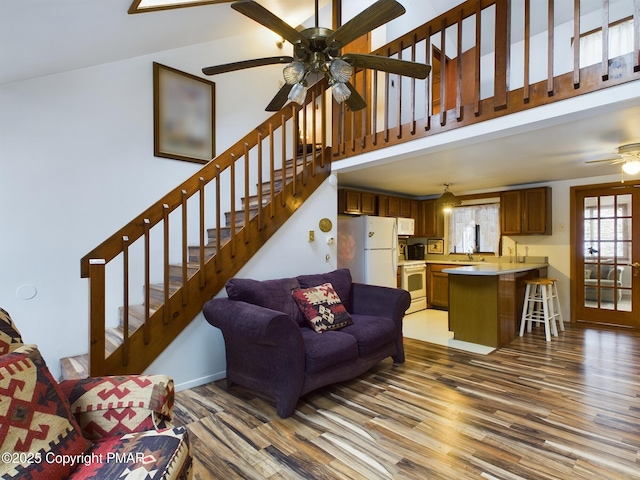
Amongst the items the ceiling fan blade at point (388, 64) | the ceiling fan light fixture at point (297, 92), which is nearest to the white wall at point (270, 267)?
the ceiling fan light fixture at point (297, 92)

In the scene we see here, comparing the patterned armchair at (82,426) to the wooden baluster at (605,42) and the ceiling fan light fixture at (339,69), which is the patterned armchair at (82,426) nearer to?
the ceiling fan light fixture at (339,69)

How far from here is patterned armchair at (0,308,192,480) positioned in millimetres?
1004

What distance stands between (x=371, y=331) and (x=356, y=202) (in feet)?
8.76

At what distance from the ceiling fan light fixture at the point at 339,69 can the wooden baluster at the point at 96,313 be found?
1.87 meters

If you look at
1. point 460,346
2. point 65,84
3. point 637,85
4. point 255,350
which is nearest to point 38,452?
point 255,350

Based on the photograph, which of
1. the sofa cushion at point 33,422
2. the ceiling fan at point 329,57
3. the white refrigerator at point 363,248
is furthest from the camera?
the white refrigerator at point 363,248

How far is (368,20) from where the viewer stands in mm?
1720

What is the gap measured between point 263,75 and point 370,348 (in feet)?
12.3

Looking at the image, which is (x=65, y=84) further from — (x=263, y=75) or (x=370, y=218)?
(x=370, y=218)

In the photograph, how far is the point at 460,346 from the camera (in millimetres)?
3893

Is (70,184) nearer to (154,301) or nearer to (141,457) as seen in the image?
(154,301)

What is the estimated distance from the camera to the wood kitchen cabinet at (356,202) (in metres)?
5.00

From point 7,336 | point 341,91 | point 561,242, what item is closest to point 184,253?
point 7,336

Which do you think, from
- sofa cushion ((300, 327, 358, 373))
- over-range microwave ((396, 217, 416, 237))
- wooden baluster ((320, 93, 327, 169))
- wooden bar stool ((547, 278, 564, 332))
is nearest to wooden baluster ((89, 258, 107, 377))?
sofa cushion ((300, 327, 358, 373))
